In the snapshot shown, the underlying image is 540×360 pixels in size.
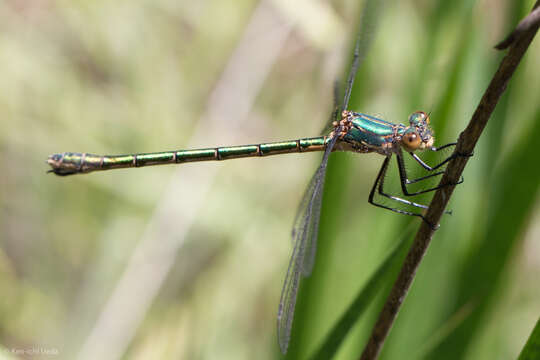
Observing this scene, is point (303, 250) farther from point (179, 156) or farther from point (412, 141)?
point (179, 156)

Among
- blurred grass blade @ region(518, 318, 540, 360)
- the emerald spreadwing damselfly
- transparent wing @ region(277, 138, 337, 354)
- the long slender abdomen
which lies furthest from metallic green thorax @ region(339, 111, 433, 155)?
blurred grass blade @ region(518, 318, 540, 360)

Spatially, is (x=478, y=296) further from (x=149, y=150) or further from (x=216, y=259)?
(x=149, y=150)

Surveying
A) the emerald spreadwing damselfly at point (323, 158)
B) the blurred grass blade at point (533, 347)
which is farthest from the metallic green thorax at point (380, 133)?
the blurred grass blade at point (533, 347)

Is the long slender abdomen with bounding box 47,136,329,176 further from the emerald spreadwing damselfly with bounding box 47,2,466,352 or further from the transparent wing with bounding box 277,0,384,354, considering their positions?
the transparent wing with bounding box 277,0,384,354

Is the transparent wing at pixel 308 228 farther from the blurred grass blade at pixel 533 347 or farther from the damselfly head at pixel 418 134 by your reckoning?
the blurred grass blade at pixel 533 347

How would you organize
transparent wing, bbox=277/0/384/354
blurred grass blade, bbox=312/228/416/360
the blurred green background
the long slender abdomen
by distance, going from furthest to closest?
the long slender abdomen → the blurred green background → transparent wing, bbox=277/0/384/354 → blurred grass blade, bbox=312/228/416/360

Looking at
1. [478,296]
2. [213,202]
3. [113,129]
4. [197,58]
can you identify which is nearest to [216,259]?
[213,202]

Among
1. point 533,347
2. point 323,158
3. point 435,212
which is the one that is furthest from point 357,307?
point 323,158
